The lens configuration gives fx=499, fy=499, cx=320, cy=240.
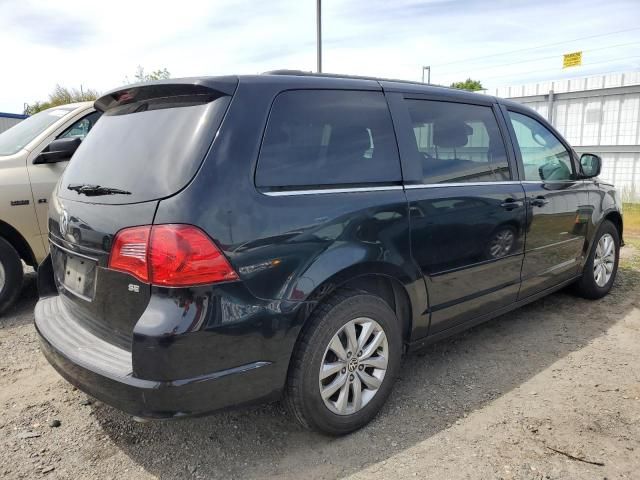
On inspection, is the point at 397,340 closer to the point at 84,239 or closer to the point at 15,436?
the point at 84,239

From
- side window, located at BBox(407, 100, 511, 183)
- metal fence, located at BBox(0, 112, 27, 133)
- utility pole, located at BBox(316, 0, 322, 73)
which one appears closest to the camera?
side window, located at BBox(407, 100, 511, 183)

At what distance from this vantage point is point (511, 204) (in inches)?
137

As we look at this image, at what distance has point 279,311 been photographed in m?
2.21

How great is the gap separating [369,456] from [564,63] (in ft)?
56.3

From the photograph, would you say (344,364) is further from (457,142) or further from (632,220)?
(632,220)

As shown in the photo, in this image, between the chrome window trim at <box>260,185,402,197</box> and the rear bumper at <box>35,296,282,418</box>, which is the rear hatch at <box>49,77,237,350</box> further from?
the chrome window trim at <box>260,185,402,197</box>

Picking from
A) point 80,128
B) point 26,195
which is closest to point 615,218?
point 80,128

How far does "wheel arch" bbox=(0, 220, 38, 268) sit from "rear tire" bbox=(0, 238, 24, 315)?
8cm

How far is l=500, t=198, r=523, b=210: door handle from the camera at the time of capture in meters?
3.41

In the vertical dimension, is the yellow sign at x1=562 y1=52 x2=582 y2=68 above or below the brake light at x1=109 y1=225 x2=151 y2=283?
above

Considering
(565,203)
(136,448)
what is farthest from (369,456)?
(565,203)

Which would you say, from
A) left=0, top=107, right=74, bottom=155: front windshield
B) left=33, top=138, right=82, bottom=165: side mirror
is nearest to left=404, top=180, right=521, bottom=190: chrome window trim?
left=33, top=138, right=82, bottom=165: side mirror

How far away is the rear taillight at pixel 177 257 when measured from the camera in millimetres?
2016

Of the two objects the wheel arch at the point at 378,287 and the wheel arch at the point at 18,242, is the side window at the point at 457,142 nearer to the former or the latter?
the wheel arch at the point at 378,287
